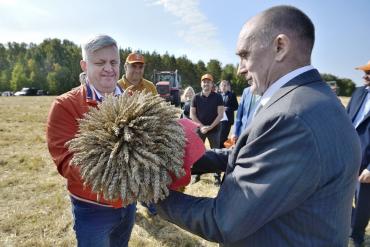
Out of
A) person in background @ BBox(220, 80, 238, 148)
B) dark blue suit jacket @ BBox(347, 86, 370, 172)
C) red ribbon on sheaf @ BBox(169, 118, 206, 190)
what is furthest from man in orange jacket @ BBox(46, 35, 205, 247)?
person in background @ BBox(220, 80, 238, 148)

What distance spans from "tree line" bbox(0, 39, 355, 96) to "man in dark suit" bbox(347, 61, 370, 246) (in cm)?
6477

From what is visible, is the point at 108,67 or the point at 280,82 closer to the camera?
the point at 280,82

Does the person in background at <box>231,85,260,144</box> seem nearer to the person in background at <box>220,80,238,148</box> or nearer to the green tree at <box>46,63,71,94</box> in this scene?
the person in background at <box>220,80,238,148</box>

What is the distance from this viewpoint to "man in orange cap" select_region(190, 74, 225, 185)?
24.0ft

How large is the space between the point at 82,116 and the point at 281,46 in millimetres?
1604

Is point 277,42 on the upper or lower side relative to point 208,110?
Result: upper

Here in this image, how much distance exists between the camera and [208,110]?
24.0 ft

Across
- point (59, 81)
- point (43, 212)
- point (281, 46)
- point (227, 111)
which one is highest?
point (281, 46)

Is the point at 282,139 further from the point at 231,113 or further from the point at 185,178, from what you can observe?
the point at 231,113

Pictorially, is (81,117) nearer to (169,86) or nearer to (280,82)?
(280,82)

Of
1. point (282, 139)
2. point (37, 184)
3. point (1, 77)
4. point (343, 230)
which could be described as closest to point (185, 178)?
point (282, 139)

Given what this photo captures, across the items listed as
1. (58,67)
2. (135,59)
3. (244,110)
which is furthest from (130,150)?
(58,67)

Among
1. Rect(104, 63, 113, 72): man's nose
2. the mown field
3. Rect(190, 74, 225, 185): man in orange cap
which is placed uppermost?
Rect(104, 63, 113, 72): man's nose

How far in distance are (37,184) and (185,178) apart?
6102 mm
